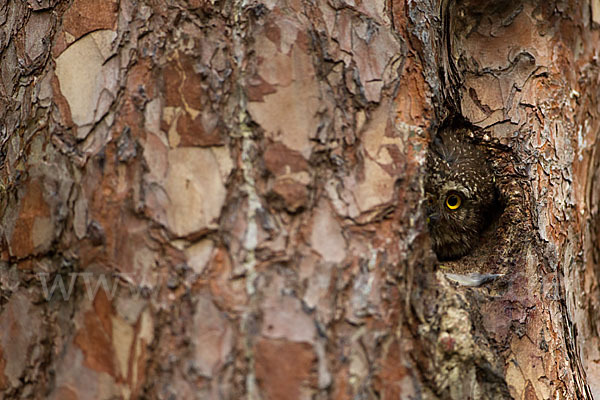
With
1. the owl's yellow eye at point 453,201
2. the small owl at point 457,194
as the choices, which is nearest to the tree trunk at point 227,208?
the small owl at point 457,194

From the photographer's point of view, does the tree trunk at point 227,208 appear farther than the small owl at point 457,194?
No

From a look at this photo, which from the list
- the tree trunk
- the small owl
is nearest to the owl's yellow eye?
the small owl

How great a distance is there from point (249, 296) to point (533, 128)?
3.49ft

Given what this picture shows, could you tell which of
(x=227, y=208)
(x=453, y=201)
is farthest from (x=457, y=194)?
(x=227, y=208)

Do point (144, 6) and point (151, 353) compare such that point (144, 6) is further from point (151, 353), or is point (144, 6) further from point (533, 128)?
point (533, 128)

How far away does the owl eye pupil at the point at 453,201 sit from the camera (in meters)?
2.17

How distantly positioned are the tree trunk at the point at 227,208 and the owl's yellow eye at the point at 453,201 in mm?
635

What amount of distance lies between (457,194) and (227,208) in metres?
1.10

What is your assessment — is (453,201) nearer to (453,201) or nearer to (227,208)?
(453,201)

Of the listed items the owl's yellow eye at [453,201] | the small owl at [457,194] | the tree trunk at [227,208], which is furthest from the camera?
the owl's yellow eye at [453,201]

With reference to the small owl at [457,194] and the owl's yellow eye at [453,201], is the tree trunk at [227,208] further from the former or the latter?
the owl's yellow eye at [453,201]

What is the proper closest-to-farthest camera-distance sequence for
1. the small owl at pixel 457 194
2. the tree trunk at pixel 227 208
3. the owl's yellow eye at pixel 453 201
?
the tree trunk at pixel 227 208 < the small owl at pixel 457 194 < the owl's yellow eye at pixel 453 201

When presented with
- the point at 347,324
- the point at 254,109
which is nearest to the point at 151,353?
the point at 347,324

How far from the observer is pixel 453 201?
219cm
